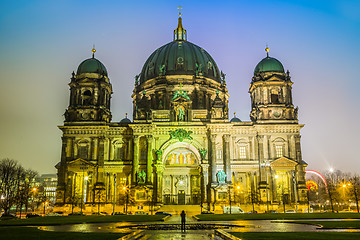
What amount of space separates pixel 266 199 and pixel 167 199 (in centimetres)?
1770

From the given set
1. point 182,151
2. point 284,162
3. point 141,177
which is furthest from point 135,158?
point 284,162

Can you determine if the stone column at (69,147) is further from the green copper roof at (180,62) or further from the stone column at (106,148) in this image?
the green copper roof at (180,62)

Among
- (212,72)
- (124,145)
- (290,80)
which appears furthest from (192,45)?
(124,145)

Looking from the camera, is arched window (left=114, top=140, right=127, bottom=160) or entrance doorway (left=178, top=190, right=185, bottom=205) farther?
entrance doorway (left=178, top=190, right=185, bottom=205)

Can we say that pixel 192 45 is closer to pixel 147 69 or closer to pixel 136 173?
pixel 147 69

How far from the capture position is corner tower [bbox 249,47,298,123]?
66.4m

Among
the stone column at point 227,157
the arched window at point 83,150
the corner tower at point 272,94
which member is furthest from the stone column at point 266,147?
the arched window at point 83,150

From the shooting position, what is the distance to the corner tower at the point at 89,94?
2630 inches

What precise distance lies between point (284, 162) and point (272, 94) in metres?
13.6

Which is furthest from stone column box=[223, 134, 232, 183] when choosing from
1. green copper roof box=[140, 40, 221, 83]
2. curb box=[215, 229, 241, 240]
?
curb box=[215, 229, 241, 240]

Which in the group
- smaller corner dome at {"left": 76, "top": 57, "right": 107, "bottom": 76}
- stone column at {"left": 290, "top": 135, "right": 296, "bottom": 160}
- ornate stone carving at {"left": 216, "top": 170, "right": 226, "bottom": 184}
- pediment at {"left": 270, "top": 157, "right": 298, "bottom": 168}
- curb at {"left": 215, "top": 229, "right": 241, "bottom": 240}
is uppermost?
smaller corner dome at {"left": 76, "top": 57, "right": 107, "bottom": 76}

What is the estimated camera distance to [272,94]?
225 feet

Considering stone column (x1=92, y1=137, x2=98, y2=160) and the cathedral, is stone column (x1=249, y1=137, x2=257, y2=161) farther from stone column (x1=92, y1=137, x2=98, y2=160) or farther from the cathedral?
stone column (x1=92, y1=137, x2=98, y2=160)

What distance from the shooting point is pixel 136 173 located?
62.2 m
